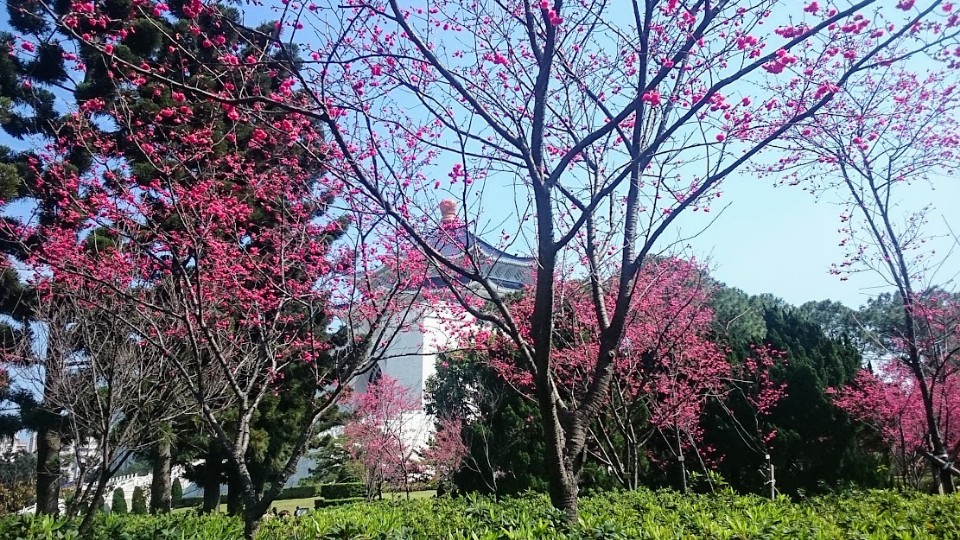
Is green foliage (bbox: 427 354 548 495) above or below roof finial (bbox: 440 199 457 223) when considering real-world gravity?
below

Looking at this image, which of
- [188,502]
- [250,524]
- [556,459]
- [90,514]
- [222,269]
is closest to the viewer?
[556,459]

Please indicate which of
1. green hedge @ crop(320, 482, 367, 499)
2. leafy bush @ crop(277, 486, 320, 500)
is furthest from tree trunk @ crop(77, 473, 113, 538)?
leafy bush @ crop(277, 486, 320, 500)

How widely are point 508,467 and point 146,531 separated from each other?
34.2ft

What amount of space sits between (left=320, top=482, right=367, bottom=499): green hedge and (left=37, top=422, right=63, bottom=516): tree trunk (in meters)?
11.3

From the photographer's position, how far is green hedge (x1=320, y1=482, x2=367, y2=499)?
68.1 ft

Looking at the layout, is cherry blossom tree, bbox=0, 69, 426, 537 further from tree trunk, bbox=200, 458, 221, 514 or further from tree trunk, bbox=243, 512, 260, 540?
tree trunk, bbox=200, 458, 221, 514

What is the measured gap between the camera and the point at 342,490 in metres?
21.2

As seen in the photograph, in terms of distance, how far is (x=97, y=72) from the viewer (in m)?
10.3

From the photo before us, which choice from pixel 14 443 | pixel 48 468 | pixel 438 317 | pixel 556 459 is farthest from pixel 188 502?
pixel 556 459

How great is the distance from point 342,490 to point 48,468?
1204cm

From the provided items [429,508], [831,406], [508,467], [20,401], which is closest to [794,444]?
[831,406]

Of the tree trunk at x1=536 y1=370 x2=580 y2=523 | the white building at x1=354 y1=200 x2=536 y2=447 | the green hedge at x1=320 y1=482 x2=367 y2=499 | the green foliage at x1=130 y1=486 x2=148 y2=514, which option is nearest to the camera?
the tree trunk at x1=536 y1=370 x2=580 y2=523

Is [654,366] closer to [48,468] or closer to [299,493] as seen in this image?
[48,468]

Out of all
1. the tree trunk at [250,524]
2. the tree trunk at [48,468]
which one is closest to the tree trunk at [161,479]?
the tree trunk at [48,468]
